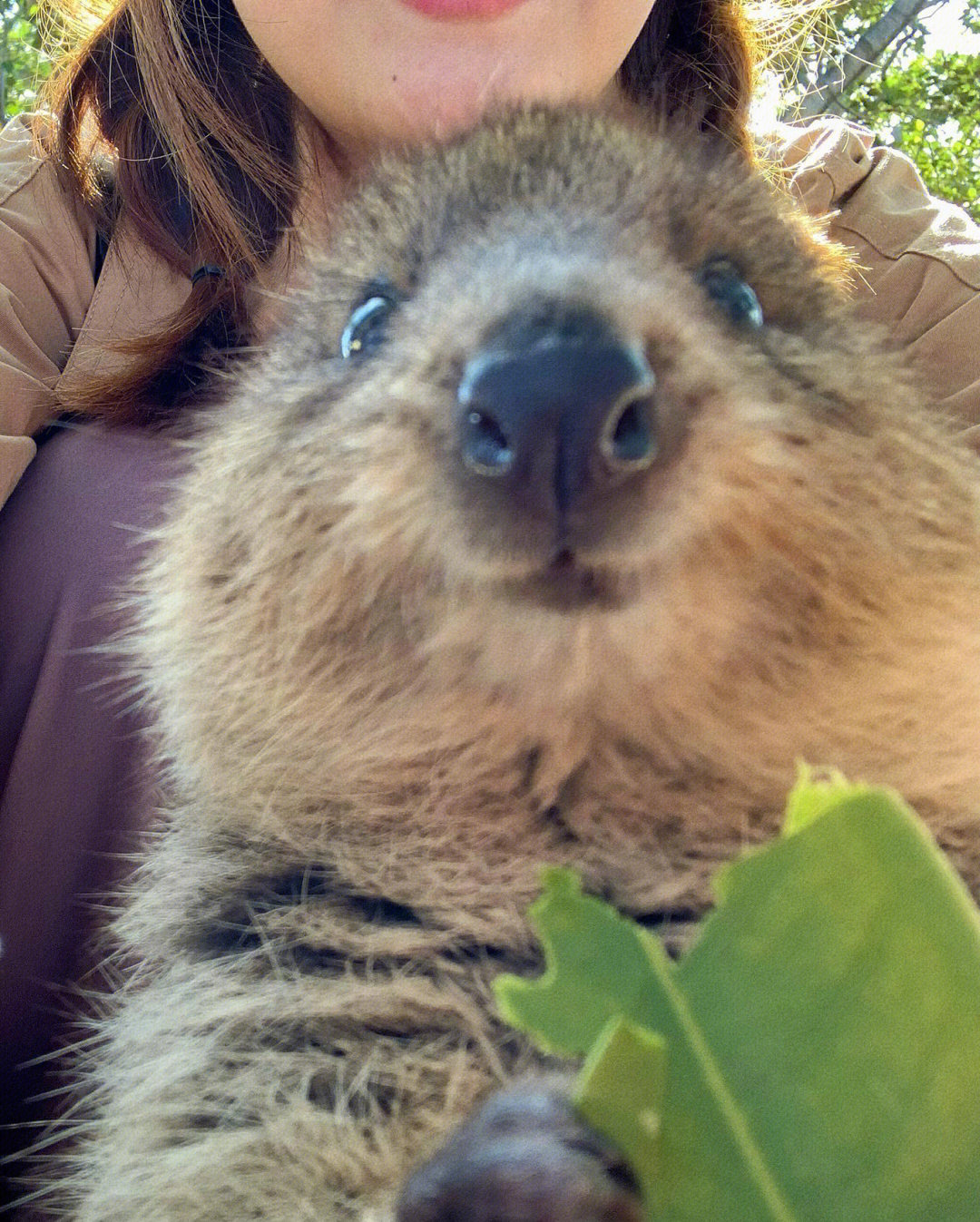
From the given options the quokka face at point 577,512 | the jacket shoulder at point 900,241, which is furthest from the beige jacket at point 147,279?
the quokka face at point 577,512

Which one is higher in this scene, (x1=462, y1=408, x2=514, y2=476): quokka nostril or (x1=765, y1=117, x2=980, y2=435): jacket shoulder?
(x1=765, y1=117, x2=980, y2=435): jacket shoulder

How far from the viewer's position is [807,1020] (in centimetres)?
76

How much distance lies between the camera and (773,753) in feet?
4.54

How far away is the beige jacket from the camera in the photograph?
2.23 metres

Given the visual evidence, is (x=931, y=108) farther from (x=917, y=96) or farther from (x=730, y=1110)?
(x=730, y=1110)

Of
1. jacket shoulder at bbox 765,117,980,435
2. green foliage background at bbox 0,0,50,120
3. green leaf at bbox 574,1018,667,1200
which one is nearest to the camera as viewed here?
green leaf at bbox 574,1018,667,1200

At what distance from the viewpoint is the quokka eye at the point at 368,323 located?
1.67 m

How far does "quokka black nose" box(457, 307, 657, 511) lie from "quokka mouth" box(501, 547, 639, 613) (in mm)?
92

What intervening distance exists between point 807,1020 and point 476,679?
2.09ft

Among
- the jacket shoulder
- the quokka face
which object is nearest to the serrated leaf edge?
the quokka face

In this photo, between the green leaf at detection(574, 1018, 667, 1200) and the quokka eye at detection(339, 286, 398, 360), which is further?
the quokka eye at detection(339, 286, 398, 360)

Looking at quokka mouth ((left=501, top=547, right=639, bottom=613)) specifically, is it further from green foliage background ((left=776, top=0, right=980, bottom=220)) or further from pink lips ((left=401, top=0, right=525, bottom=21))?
green foliage background ((left=776, top=0, right=980, bottom=220))

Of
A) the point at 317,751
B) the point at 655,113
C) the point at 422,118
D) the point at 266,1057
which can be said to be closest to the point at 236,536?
the point at 317,751

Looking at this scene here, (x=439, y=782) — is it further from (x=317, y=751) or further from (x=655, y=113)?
(x=655, y=113)
